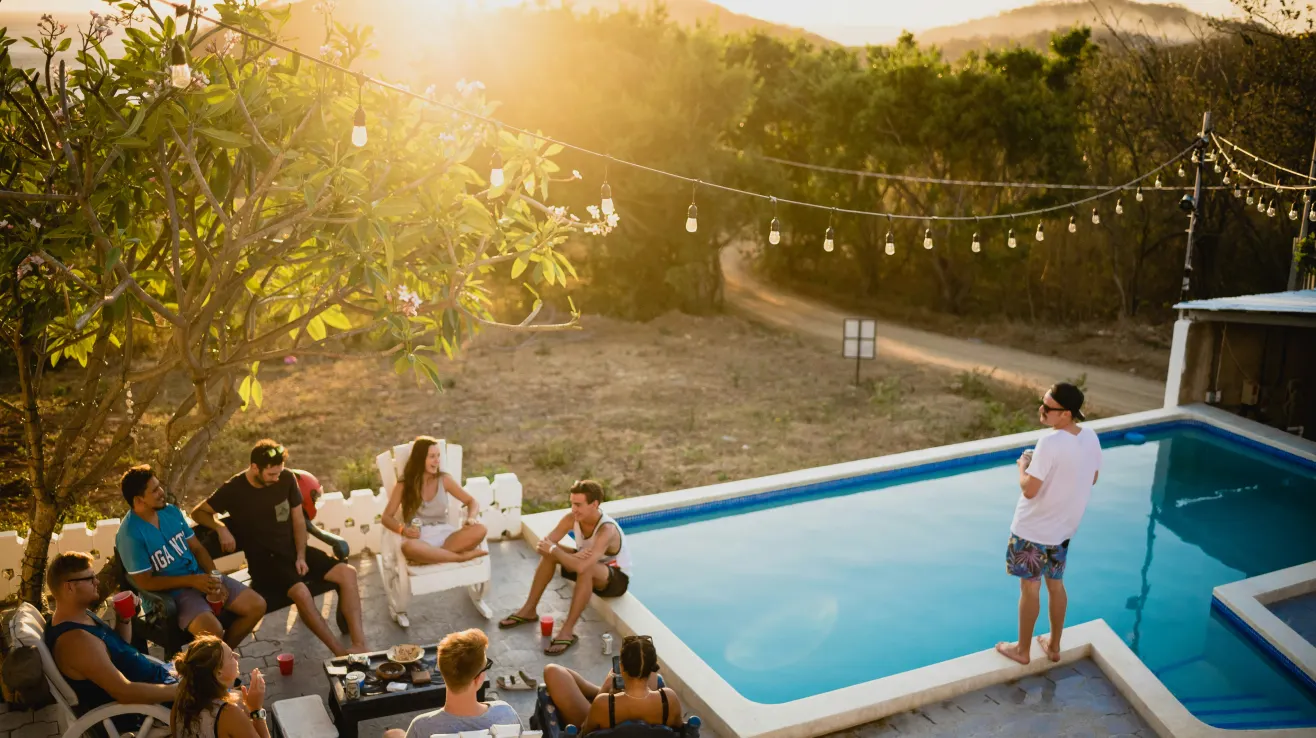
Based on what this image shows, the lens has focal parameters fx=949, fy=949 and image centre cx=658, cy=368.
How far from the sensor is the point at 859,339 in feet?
51.2

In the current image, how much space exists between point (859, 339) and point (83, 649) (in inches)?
508

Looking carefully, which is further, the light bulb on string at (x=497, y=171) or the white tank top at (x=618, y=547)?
the white tank top at (x=618, y=547)

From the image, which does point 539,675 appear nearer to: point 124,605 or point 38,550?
point 124,605

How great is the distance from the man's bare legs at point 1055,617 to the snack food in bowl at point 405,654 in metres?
3.65

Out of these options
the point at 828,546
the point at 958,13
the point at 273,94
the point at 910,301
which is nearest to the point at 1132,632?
the point at 828,546

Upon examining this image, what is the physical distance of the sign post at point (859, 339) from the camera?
51.3 ft

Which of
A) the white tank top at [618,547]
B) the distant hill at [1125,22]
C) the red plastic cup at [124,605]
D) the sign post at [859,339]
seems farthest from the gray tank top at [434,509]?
the distant hill at [1125,22]

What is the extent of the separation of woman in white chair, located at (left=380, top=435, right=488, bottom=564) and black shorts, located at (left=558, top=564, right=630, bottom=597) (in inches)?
22.5

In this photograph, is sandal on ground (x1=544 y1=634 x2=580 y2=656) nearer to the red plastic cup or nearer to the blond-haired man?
the blond-haired man

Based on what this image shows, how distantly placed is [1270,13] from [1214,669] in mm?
16406

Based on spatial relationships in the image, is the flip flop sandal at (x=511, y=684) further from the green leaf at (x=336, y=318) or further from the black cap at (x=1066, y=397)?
the black cap at (x=1066, y=397)

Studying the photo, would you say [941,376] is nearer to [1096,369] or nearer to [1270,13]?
[1096,369]

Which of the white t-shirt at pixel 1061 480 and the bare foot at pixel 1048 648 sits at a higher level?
the white t-shirt at pixel 1061 480

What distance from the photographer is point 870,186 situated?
24.8 m
